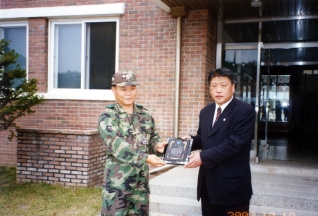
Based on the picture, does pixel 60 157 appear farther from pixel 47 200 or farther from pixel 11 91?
pixel 11 91

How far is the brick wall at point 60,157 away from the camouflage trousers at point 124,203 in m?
3.42

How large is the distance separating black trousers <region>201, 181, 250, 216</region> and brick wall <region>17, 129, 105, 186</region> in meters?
3.59

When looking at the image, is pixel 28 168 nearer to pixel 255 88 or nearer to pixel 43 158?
pixel 43 158

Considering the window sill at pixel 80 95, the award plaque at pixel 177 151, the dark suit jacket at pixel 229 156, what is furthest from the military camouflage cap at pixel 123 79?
the window sill at pixel 80 95

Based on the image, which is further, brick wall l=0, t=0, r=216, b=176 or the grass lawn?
brick wall l=0, t=0, r=216, b=176

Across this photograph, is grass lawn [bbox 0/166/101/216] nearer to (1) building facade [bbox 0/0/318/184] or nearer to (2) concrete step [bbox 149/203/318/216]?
(1) building facade [bbox 0/0/318/184]

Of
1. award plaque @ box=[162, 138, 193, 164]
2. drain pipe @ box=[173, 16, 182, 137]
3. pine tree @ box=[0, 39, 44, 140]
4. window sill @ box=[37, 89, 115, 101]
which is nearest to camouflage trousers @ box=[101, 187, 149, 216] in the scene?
award plaque @ box=[162, 138, 193, 164]

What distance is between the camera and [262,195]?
4625 millimetres

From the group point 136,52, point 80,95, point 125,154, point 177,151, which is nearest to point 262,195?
point 177,151

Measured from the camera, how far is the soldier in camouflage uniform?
263 centimetres

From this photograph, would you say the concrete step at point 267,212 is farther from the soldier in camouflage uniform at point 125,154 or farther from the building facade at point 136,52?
the building facade at point 136,52

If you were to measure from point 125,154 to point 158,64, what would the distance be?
14.7 ft

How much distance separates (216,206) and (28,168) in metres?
4.72

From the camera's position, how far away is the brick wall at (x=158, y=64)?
6.61m
